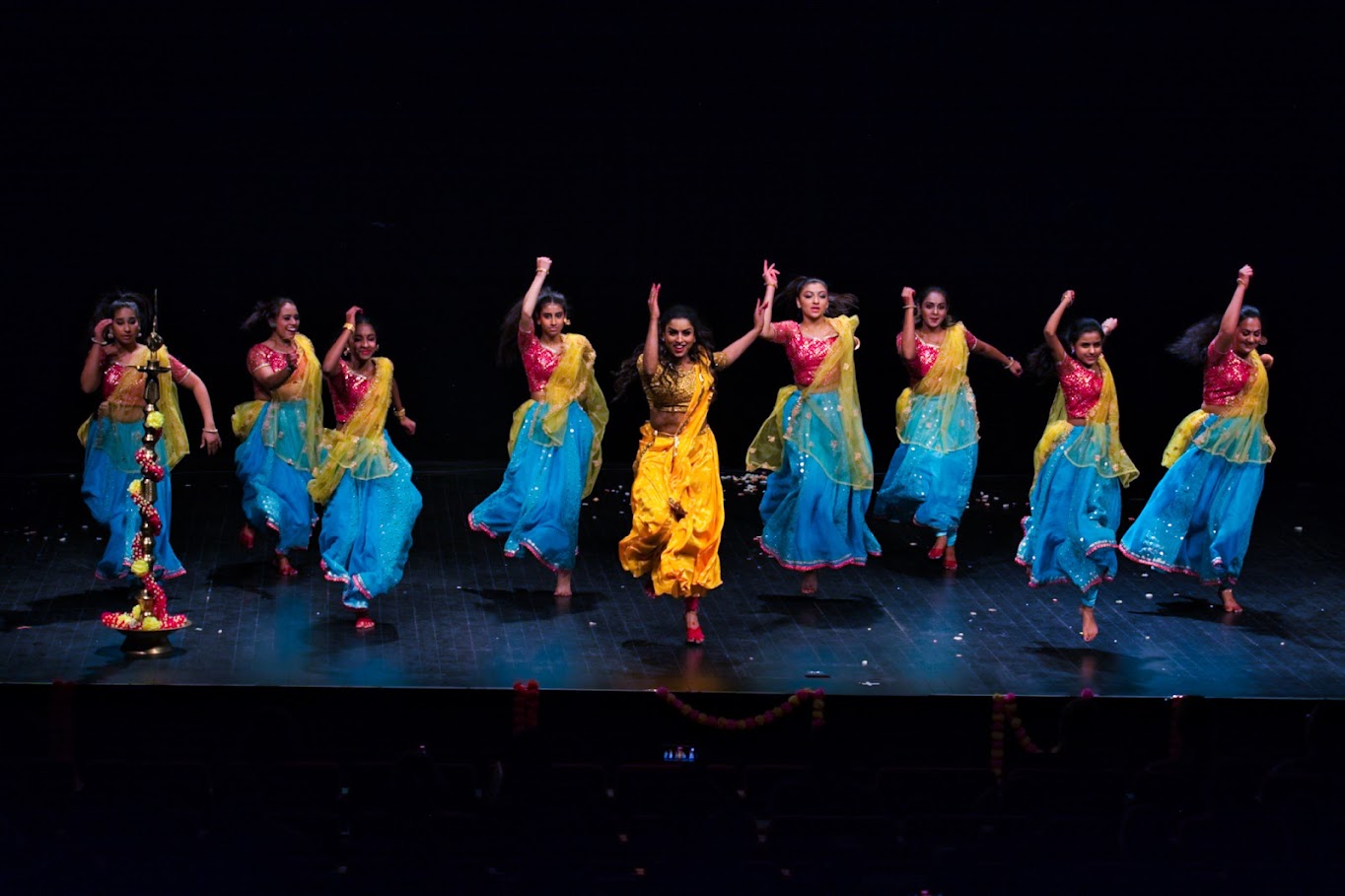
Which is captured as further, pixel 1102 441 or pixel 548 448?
pixel 548 448

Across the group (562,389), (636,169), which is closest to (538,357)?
(562,389)

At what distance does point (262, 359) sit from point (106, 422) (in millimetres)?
678

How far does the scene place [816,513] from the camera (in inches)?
287

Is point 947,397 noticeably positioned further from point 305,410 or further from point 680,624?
point 305,410

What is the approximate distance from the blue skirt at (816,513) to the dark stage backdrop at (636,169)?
239 cm

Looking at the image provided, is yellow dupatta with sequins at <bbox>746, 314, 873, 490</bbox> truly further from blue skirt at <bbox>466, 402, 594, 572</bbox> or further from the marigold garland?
the marigold garland

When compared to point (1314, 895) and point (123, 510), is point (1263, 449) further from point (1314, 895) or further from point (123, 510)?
point (123, 510)

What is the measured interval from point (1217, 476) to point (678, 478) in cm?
211

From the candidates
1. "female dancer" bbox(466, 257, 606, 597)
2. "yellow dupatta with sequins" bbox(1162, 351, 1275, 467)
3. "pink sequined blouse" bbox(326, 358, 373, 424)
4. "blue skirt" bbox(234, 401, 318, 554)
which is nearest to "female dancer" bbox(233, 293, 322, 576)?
"blue skirt" bbox(234, 401, 318, 554)

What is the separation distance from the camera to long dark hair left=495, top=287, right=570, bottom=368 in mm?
7199

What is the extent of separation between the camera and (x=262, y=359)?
7520 millimetres

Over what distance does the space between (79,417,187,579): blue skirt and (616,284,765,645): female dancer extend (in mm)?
1756

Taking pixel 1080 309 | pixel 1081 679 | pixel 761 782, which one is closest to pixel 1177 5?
pixel 1080 309

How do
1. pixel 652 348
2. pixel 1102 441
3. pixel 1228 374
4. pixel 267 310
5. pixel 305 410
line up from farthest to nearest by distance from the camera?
pixel 305 410, pixel 267 310, pixel 1228 374, pixel 1102 441, pixel 652 348
